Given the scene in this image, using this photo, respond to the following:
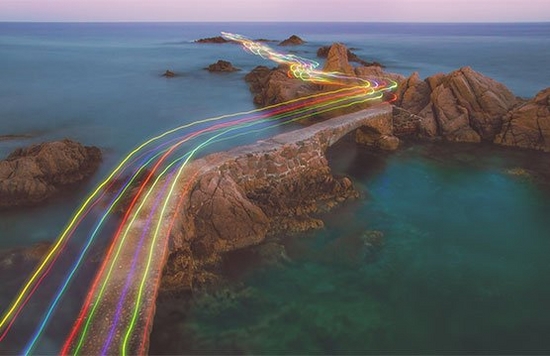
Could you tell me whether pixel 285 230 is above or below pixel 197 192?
below

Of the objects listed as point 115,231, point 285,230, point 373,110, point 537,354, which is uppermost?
point 373,110

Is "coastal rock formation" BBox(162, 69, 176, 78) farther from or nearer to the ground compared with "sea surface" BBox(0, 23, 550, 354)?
farther from the ground

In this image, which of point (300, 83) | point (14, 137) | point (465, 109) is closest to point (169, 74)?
point (300, 83)

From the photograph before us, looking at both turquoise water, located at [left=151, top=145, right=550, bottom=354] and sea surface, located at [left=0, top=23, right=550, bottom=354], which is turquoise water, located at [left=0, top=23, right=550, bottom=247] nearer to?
sea surface, located at [left=0, top=23, right=550, bottom=354]

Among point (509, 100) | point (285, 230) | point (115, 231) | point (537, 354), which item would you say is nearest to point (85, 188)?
point (115, 231)

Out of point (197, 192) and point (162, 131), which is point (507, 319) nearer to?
point (197, 192)

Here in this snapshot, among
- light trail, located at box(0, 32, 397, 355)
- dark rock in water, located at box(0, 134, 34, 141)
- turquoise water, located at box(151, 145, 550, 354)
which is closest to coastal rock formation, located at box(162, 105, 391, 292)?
light trail, located at box(0, 32, 397, 355)

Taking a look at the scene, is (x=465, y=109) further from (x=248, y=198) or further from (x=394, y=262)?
(x=248, y=198)
